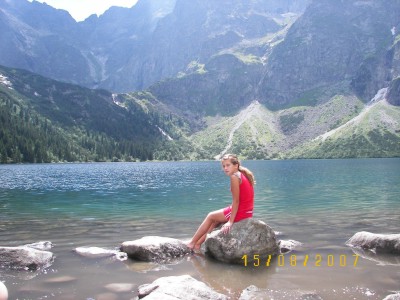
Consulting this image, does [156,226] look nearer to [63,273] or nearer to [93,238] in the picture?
[93,238]

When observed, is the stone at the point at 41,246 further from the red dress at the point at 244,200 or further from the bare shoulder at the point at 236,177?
the bare shoulder at the point at 236,177

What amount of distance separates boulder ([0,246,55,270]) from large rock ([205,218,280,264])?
25.6 feet

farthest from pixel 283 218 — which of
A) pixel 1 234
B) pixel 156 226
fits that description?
pixel 1 234

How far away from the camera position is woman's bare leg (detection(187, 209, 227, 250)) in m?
18.8

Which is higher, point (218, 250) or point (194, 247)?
point (218, 250)

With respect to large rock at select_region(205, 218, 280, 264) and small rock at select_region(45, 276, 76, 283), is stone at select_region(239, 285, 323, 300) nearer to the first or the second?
large rock at select_region(205, 218, 280, 264)

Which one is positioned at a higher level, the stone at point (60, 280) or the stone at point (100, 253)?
the stone at point (60, 280)

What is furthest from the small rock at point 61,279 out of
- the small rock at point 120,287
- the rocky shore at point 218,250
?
the rocky shore at point 218,250

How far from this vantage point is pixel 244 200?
17984 millimetres

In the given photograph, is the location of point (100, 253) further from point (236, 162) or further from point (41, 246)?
point (236, 162)

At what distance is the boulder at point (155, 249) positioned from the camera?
1850 centimetres

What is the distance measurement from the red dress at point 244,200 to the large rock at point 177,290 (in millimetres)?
5592
